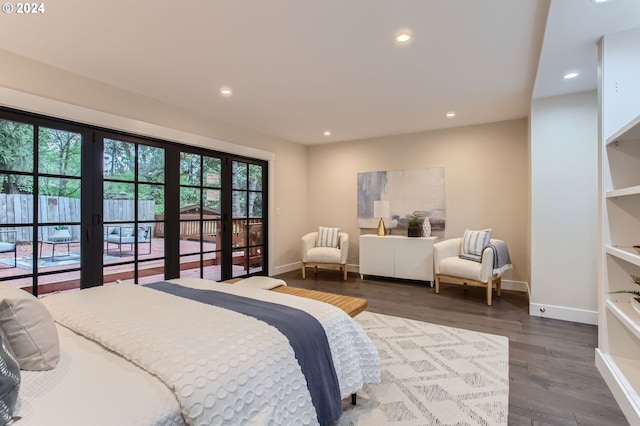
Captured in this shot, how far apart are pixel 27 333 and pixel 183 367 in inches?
23.5

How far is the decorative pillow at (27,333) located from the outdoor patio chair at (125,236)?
2.46m

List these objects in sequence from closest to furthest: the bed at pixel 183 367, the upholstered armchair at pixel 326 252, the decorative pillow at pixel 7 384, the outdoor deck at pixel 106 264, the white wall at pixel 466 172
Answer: the decorative pillow at pixel 7 384
the bed at pixel 183 367
the outdoor deck at pixel 106 264
the white wall at pixel 466 172
the upholstered armchair at pixel 326 252

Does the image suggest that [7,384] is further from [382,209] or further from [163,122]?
[382,209]

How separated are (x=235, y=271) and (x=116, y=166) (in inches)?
88.1

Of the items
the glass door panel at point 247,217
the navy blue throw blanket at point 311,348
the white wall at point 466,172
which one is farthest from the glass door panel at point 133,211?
the white wall at point 466,172

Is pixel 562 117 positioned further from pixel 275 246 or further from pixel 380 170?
pixel 275 246

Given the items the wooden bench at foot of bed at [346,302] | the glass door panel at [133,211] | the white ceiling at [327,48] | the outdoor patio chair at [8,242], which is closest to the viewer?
the white ceiling at [327,48]

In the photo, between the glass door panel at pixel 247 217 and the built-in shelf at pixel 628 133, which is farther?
the glass door panel at pixel 247 217

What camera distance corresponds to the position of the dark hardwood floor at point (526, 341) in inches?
70.5

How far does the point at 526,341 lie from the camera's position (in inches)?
106

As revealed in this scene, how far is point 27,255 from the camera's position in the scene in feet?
9.30

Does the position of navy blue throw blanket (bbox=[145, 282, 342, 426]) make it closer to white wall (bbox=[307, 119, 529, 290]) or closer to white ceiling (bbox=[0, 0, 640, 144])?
white ceiling (bbox=[0, 0, 640, 144])

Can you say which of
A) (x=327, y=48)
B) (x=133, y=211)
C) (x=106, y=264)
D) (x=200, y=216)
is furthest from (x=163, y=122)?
(x=327, y=48)

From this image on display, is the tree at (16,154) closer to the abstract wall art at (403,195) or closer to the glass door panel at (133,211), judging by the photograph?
the glass door panel at (133,211)
